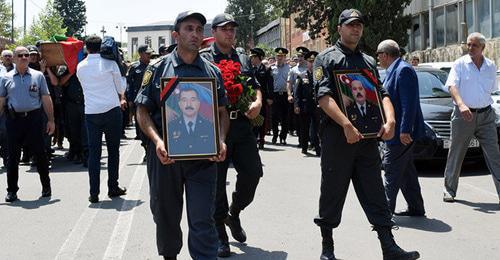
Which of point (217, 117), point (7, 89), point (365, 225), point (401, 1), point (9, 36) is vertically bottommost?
point (365, 225)

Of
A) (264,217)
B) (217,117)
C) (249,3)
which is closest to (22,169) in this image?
(264,217)

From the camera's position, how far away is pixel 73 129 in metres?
12.2

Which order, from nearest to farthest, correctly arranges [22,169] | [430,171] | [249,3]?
1. [430,171]
2. [22,169]
3. [249,3]

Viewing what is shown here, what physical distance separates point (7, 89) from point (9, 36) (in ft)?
222

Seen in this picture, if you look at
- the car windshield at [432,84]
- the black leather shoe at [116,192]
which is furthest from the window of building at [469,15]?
the black leather shoe at [116,192]

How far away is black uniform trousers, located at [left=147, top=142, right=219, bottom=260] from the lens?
4.35m

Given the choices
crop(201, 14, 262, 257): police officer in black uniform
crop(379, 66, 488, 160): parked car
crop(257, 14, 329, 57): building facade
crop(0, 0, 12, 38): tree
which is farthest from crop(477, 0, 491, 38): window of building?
crop(0, 0, 12, 38): tree

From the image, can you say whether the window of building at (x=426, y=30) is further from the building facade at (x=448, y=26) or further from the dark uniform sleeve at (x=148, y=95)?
the dark uniform sleeve at (x=148, y=95)

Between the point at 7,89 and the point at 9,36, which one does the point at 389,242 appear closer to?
the point at 7,89

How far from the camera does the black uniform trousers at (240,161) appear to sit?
225 inches

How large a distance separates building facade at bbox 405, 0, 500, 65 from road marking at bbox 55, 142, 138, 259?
62.6 ft

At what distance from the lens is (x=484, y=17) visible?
26.2 m

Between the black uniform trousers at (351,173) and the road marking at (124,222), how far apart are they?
6.16 ft

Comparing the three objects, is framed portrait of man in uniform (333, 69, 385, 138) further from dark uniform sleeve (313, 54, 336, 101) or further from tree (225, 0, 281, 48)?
tree (225, 0, 281, 48)
